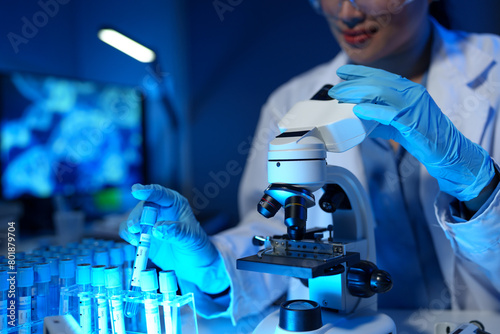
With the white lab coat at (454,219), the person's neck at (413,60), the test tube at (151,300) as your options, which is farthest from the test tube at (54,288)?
the person's neck at (413,60)

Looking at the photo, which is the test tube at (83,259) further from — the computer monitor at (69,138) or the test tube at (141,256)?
the computer monitor at (69,138)

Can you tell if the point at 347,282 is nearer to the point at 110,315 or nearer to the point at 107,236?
the point at 110,315

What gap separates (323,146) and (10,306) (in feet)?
2.66

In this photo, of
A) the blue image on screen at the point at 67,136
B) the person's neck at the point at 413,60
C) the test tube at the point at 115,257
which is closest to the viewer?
the test tube at the point at 115,257

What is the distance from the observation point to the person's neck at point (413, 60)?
A: 1.69m

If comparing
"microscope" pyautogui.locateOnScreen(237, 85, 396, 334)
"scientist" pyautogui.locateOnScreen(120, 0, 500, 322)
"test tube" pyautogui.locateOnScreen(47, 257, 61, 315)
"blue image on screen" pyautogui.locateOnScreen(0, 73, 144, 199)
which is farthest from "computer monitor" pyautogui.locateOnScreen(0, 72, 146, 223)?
"microscope" pyautogui.locateOnScreen(237, 85, 396, 334)

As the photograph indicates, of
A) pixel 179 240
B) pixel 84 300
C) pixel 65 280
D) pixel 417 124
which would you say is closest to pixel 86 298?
pixel 84 300

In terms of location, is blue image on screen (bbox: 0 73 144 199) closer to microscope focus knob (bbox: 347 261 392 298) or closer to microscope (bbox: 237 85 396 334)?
microscope (bbox: 237 85 396 334)

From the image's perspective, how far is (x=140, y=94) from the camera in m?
3.32

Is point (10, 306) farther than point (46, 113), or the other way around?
point (46, 113)

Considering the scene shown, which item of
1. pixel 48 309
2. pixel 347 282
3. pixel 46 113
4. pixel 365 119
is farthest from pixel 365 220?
pixel 46 113

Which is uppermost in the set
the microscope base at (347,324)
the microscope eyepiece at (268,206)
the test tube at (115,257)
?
the microscope eyepiece at (268,206)

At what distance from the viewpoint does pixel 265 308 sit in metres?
1.44

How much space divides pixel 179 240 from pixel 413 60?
1241 millimetres
